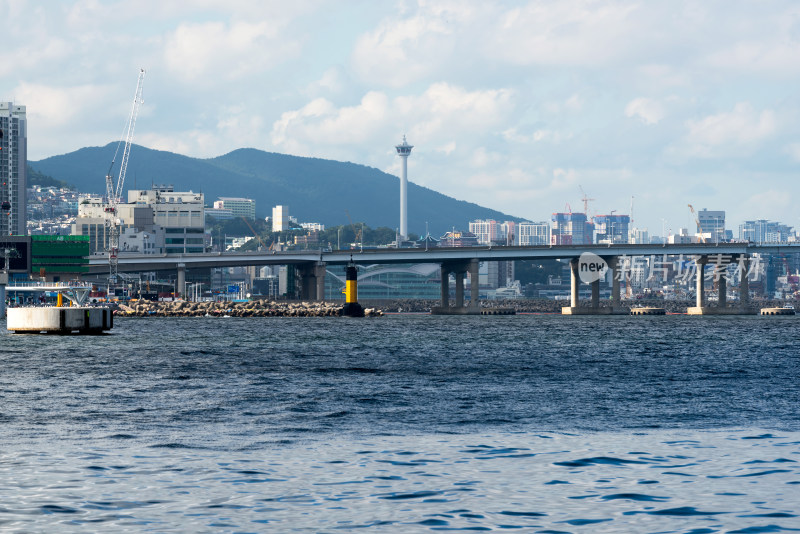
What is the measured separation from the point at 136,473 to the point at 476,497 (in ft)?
28.8

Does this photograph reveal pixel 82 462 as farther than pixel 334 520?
Yes

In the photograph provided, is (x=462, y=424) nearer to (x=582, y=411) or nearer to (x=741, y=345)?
(x=582, y=411)

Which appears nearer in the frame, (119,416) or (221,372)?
(119,416)

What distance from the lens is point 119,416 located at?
4206cm

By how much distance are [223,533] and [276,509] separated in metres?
2.46

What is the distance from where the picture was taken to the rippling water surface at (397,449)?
2380 centimetres

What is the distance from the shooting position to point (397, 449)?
33312mm

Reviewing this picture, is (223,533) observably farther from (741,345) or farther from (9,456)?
(741,345)

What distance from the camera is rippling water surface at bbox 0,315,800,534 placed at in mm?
23797

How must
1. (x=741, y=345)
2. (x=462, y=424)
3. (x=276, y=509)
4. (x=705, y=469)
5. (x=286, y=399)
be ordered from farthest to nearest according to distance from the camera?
(x=741, y=345) < (x=286, y=399) < (x=462, y=424) < (x=705, y=469) < (x=276, y=509)

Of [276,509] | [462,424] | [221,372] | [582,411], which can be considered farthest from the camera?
[221,372]

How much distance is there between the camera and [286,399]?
161 ft

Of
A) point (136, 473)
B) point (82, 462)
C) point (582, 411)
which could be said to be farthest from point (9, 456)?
point (582, 411)

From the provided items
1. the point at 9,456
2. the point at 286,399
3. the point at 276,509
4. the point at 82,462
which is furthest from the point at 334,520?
the point at 286,399
